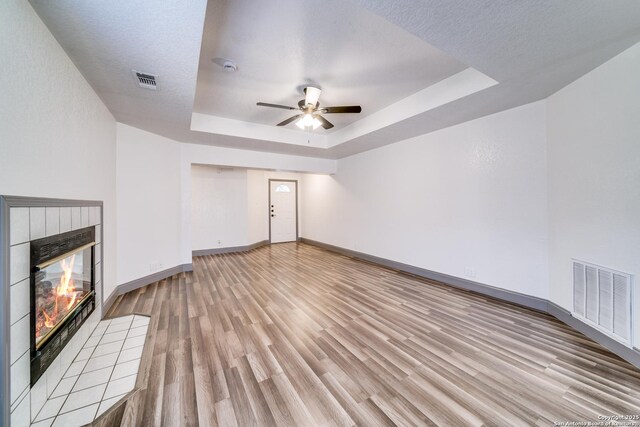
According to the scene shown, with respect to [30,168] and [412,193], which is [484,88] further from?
[30,168]

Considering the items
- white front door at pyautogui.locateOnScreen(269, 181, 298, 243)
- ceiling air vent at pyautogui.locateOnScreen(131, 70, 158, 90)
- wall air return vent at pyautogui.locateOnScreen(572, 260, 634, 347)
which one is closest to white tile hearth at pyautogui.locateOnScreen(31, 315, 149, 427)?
ceiling air vent at pyautogui.locateOnScreen(131, 70, 158, 90)

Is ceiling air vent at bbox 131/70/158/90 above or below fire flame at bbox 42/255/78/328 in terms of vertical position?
above

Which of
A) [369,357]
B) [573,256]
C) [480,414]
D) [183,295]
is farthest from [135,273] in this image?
[573,256]

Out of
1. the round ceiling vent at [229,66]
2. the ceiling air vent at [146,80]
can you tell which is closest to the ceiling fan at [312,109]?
the round ceiling vent at [229,66]

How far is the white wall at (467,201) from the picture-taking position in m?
2.81

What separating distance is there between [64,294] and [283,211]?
5.93m

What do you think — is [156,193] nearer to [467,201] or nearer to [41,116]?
[41,116]

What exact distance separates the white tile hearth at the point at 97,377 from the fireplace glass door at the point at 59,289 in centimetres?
44

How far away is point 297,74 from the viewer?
→ 262 centimetres

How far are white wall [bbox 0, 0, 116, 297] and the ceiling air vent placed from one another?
0.44m

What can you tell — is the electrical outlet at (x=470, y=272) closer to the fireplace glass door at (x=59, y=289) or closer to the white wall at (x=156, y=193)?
the white wall at (x=156, y=193)

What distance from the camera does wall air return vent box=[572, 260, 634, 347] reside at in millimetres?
Result: 1863

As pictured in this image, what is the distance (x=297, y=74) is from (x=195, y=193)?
14.5ft

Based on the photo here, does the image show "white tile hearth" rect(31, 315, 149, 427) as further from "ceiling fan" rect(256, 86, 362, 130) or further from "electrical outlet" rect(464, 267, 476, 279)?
"electrical outlet" rect(464, 267, 476, 279)
